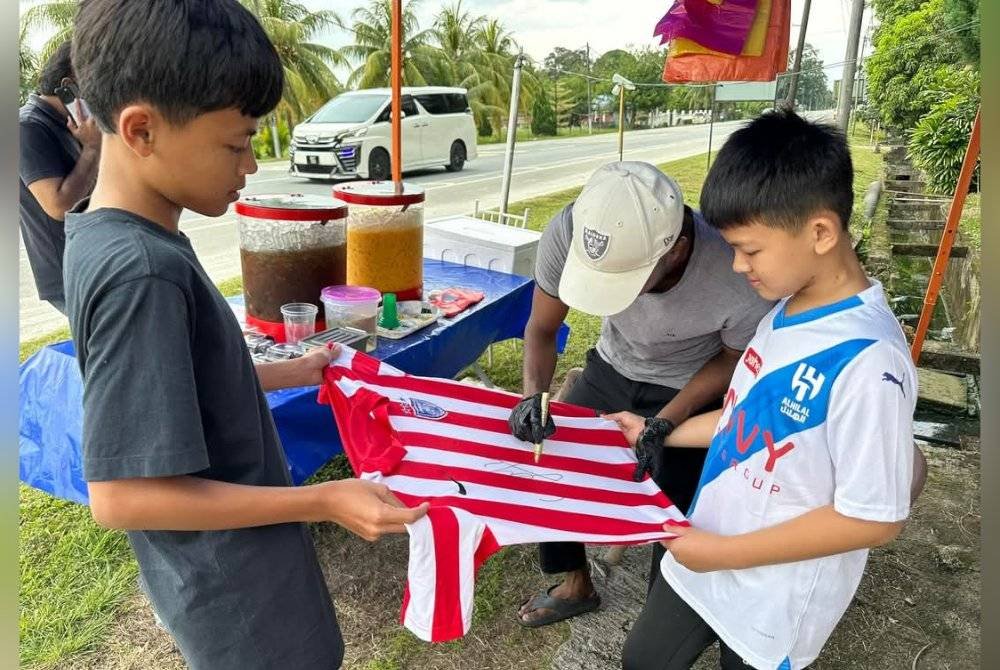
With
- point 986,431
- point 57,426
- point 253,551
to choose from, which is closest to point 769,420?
point 986,431

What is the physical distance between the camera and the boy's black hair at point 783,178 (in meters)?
1.39

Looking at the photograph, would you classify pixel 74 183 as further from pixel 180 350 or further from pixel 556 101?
pixel 556 101

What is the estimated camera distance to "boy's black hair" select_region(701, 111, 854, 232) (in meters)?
1.39

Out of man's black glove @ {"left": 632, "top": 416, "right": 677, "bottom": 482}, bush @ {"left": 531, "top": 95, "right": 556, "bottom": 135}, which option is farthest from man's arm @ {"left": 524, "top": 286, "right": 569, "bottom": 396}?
bush @ {"left": 531, "top": 95, "right": 556, "bottom": 135}

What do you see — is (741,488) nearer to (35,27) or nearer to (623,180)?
(623,180)

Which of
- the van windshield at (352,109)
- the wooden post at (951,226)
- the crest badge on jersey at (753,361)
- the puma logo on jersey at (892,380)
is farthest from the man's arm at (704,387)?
the van windshield at (352,109)

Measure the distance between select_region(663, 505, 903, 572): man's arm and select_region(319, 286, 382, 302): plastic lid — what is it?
1523 millimetres

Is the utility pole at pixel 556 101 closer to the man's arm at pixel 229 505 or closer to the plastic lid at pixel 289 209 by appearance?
the plastic lid at pixel 289 209

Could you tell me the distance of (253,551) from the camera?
1195 millimetres

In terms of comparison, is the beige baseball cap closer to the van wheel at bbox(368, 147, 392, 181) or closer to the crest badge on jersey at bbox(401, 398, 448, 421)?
the crest badge on jersey at bbox(401, 398, 448, 421)

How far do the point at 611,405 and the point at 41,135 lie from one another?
8.71 feet

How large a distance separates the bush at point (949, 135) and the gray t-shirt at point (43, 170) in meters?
9.75

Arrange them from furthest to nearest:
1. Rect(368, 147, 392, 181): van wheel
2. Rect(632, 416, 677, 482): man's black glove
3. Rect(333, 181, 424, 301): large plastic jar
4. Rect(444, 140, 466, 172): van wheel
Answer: Rect(444, 140, 466, 172): van wheel, Rect(368, 147, 392, 181): van wheel, Rect(333, 181, 424, 301): large plastic jar, Rect(632, 416, 677, 482): man's black glove

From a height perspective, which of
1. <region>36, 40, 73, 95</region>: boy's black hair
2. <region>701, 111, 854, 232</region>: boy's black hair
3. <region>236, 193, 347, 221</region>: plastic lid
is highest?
<region>36, 40, 73, 95</region>: boy's black hair
